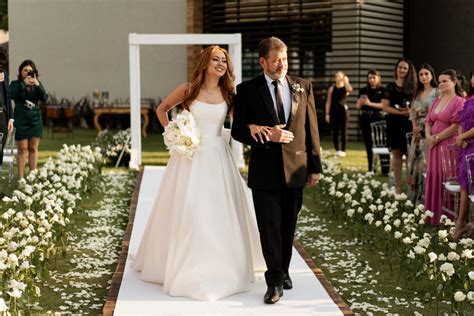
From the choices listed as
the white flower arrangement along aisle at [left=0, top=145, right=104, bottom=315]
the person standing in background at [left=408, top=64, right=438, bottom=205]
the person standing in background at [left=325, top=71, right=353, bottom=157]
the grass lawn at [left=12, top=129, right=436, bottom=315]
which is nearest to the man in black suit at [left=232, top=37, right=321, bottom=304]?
the grass lawn at [left=12, top=129, right=436, bottom=315]

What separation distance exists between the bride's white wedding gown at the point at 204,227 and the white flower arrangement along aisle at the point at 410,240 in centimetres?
113

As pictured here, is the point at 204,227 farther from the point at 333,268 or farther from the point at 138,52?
the point at 138,52

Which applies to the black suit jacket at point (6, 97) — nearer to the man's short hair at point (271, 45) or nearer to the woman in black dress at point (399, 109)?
the woman in black dress at point (399, 109)

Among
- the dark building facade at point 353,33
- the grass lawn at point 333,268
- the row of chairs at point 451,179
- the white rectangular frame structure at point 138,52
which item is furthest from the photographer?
the dark building facade at point 353,33

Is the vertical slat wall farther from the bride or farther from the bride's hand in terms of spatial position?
the bride's hand

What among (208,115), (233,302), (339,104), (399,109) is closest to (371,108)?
(339,104)

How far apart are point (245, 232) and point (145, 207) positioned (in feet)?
12.7

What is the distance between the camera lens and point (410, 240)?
5.57m

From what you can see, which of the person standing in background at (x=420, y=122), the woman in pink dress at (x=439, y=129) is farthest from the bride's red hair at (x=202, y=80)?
the person standing in background at (x=420, y=122)

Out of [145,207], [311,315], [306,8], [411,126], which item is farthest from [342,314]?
[306,8]

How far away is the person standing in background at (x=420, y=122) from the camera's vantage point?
28.5ft

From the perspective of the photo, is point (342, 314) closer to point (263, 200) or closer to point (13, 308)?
point (263, 200)

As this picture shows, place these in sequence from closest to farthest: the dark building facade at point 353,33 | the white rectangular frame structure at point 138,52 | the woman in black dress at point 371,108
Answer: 1. the woman in black dress at point 371,108
2. the white rectangular frame structure at point 138,52
3. the dark building facade at point 353,33

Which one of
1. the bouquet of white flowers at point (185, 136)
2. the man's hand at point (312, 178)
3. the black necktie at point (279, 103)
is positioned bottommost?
the man's hand at point (312, 178)
